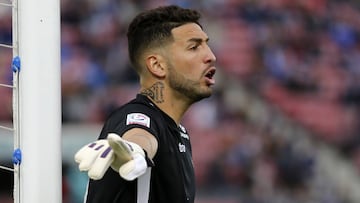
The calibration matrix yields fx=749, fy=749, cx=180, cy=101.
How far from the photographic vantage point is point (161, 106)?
2.13 metres

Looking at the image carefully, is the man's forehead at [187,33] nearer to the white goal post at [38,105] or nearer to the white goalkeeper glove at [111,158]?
the white goal post at [38,105]

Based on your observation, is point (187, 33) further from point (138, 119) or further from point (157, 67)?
point (138, 119)

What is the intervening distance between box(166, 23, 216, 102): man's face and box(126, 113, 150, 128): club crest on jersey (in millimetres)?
226

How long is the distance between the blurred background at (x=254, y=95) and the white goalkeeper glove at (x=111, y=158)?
2.80m

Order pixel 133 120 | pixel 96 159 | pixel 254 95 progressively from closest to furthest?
pixel 96 159, pixel 133 120, pixel 254 95

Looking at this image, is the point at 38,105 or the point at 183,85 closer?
the point at 38,105

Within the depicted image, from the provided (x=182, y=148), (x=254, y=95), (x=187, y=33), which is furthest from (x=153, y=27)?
(x=254, y=95)

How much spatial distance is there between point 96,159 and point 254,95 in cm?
343

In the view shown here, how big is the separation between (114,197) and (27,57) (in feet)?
1.49

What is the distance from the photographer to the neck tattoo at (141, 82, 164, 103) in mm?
2121

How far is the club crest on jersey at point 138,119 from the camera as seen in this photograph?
1883 millimetres

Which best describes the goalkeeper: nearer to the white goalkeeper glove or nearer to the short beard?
the short beard

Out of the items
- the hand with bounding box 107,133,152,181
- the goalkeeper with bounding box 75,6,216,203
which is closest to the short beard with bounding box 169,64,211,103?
the goalkeeper with bounding box 75,6,216,203

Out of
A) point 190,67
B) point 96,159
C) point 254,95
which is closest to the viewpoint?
point 96,159
